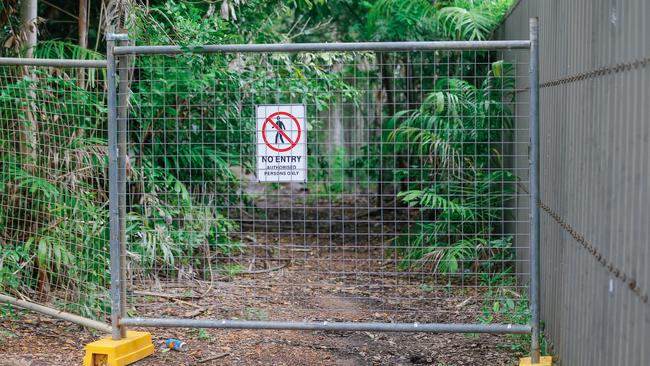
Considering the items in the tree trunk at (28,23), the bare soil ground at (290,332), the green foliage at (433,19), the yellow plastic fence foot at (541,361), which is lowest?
the bare soil ground at (290,332)

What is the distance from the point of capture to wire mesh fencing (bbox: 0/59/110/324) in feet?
23.7

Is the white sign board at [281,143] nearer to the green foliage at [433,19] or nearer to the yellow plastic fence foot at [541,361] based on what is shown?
the yellow plastic fence foot at [541,361]

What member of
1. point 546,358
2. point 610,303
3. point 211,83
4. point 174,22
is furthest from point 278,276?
point 610,303

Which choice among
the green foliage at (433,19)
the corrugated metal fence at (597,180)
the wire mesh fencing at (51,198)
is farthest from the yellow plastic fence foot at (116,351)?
the green foliage at (433,19)

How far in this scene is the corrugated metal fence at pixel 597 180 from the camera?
3271mm

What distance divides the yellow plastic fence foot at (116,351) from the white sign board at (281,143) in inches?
60.6

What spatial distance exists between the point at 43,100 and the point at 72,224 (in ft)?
3.64

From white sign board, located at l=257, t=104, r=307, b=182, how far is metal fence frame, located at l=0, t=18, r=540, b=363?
1.43 ft

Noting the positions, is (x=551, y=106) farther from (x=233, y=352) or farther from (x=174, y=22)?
(x=174, y=22)

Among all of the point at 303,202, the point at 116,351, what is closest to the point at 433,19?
the point at 303,202

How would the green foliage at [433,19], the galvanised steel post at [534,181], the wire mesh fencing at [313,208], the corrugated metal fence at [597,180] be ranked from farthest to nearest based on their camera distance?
the green foliage at [433,19] < the wire mesh fencing at [313,208] < the galvanised steel post at [534,181] < the corrugated metal fence at [597,180]

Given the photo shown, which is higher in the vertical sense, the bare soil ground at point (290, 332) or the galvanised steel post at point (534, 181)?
the galvanised steel post at point (534, 181)

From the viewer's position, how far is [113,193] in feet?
20.5

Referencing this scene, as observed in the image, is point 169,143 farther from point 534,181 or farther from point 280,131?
point 534,181
